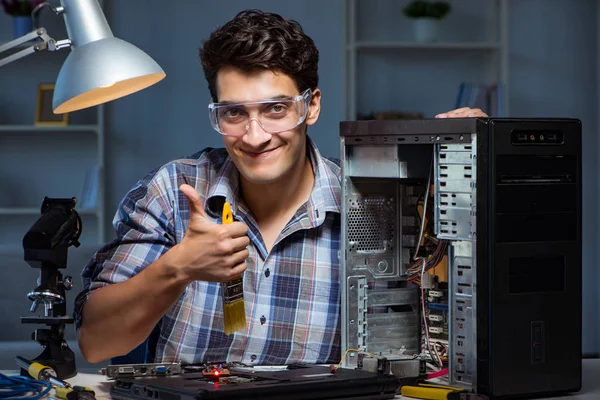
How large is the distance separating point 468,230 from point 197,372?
0.48m

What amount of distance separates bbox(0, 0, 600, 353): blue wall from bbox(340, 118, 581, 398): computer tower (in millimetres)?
2962

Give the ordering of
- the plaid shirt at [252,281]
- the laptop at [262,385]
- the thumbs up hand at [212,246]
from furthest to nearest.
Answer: the plaid shirt at [252,281] → the thumbs up hand at [212,246] → the laptop at [262,385]

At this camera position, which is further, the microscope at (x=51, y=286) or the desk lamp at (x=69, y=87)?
the microscope at (x=51, y=286)

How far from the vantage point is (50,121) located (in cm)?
444

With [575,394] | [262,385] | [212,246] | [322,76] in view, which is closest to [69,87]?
[212,246]

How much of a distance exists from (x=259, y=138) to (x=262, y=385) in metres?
0.60

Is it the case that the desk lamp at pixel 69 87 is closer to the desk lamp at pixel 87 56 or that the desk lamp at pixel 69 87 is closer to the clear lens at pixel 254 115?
the desk lamp at pixel 87 56

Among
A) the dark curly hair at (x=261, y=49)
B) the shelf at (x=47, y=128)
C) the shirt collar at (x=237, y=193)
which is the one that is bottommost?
the shirt collar at (x=237, y=193)

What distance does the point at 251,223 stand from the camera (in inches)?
75.9

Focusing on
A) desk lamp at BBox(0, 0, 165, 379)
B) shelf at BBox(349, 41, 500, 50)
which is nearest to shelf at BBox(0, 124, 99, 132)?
shelf at BBox(349, 41, 500, 50)

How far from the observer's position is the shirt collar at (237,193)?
1.91 metres

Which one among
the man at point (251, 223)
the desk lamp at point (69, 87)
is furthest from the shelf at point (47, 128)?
the desk lamp at point (69, 87)

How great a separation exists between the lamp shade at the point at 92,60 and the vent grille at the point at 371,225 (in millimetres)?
422

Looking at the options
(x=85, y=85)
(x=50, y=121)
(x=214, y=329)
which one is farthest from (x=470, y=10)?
(x=85, y=85)
